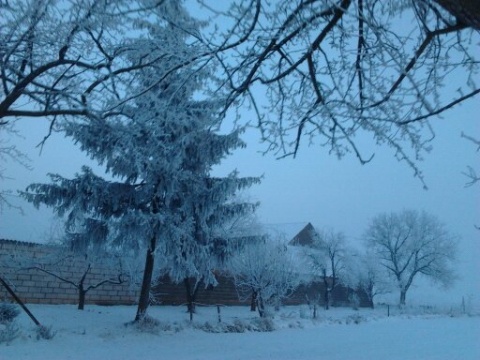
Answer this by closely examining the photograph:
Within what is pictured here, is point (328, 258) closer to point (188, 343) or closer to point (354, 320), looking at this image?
point (354, 320)

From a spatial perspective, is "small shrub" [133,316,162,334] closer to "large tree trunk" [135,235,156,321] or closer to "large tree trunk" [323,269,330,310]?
"large tree trunk" [135,235,156,321]

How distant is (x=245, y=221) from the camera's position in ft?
80.2

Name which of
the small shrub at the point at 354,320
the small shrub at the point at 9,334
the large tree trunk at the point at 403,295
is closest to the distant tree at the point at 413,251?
the large tree trunk at the point at 403,295

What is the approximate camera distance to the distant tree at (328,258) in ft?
102

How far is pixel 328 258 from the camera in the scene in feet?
106

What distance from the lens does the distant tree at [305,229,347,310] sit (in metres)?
31.0

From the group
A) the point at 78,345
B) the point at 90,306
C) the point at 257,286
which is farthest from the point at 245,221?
the point at 78,345

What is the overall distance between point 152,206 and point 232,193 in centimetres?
→ 217

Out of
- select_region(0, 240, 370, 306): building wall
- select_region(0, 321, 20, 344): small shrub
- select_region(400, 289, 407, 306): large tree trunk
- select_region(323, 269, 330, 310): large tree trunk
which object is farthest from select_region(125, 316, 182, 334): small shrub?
select_region(400, 289, 407, 306): large tree trunk

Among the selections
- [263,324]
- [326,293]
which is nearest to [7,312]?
[263,324]

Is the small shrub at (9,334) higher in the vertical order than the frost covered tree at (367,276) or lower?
lower

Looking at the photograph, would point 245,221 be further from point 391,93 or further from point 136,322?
point 391,93

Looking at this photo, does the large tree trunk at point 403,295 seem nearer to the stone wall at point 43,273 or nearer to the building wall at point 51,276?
the building wall at point 51,276

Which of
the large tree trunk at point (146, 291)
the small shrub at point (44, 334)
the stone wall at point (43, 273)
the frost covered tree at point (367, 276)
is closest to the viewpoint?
the small shrub at point (44, 334)
